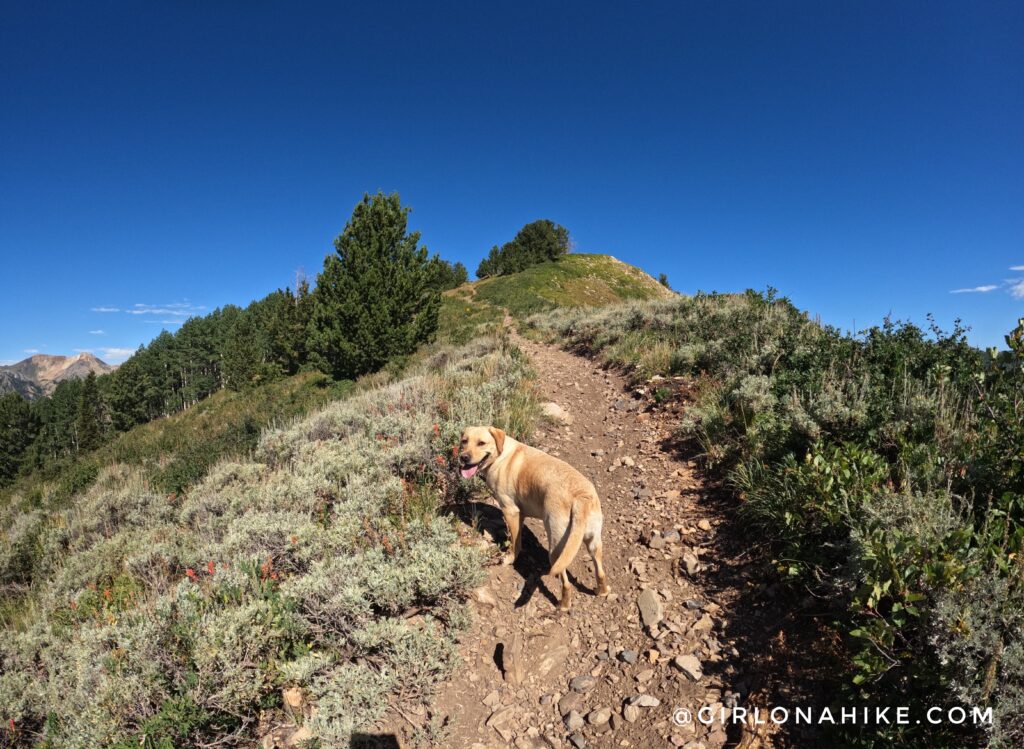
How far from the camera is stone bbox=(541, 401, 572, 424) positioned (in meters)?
7.50

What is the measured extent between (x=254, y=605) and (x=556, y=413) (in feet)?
17.9

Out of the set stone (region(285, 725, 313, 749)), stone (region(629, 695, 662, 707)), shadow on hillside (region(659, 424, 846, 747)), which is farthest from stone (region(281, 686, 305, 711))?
shadow on hillside (region(659, 424, 846, 747))

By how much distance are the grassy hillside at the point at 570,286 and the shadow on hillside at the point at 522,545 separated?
2035 cm

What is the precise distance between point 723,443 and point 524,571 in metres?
3.26

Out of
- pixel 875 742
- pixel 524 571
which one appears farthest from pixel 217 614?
pixel 875 742

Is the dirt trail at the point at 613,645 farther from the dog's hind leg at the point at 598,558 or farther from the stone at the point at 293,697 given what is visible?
the stone at the point at 293,697

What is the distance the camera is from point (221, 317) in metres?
74.1

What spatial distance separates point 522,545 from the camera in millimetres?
4426

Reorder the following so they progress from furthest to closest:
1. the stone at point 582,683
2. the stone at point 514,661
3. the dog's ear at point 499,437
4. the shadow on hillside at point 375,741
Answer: the dog's ear at point 499,437, the stone at point 514,661, the stone at point 582,683, the shadow on hillside at point 375,741

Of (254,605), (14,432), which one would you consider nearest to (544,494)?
(254,605)

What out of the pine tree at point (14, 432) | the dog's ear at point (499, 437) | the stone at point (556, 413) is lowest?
the pine tree at point (14, 432)

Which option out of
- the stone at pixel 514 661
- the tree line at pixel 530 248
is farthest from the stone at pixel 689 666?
the tree line at pixel 530 248

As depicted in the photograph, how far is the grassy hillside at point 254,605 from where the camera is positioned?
103 inches

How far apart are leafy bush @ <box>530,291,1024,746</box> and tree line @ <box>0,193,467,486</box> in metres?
12.9
